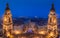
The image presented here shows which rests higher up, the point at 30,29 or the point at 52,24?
the point at 52,24

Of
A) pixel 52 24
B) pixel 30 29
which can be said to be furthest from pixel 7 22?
pixel 52 24

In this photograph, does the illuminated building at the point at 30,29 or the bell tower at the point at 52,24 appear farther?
the illuminated building at the point at 30,29

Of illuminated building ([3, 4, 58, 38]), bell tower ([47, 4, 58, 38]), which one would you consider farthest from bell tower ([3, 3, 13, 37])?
bell tower ([47, 4, 58, 38])

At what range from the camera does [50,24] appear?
20500 millimetres

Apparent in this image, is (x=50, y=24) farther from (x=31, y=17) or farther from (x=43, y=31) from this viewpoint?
(x=31, y=17)

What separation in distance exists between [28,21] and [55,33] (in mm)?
5095

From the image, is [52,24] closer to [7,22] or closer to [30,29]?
[30,29]

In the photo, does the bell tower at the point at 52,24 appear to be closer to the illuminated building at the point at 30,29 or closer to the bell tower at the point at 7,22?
the illuminated building at the point at 30,29

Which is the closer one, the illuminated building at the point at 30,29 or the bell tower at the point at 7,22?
the bell tower at the point at 7,22

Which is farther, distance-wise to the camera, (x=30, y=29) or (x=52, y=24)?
(x=30, y=29)

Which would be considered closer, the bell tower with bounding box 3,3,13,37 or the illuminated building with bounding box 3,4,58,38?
the bell tower with bounding box 3,3,13,37

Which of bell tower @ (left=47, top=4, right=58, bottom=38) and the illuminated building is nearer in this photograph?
bell tower @ (left=47, top=4, right=58, bottom=38)

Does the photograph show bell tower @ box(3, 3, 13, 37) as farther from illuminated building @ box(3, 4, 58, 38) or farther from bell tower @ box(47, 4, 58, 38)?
bell tower @ box(47, 4, 58, 38)

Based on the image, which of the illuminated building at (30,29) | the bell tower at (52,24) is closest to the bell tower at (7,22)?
the illuminated building at (30,29)
